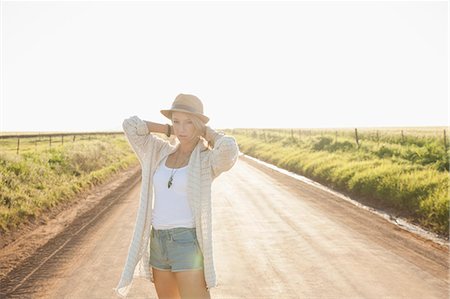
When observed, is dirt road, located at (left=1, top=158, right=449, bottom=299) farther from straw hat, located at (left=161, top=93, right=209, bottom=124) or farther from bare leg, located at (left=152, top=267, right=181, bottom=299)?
straw hat, located at (left=161, top=93, right=209, bottom=124)

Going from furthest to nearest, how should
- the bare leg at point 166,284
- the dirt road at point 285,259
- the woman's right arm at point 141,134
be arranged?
1. the dirt road at point 285,259
2. the woman's right arm at point 141,134
3. the bare leg at point 166,284

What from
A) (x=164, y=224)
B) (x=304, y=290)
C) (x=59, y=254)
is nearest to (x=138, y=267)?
(x=164, y=224)

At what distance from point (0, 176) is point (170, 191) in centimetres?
1043

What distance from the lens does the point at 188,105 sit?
3.01 meters

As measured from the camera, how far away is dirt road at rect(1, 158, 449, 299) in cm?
537

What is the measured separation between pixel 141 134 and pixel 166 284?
110 cm

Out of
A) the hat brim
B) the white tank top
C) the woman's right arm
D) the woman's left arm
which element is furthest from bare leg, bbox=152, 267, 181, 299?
the hat brim

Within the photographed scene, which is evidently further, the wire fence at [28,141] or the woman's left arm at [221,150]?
the wire fence at [28,141]

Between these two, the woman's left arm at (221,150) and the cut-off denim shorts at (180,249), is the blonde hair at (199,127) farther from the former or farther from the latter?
the cut-off denim shorts at (180,249)

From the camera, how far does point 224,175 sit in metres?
19.1

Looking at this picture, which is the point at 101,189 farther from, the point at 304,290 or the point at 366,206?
the point at 304,290

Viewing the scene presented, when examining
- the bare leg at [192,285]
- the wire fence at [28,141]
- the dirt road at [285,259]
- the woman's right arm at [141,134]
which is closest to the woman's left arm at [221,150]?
the woman's right arm at [141,134]

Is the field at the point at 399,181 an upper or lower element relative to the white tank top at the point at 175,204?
lower

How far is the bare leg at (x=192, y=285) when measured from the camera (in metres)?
2.79
